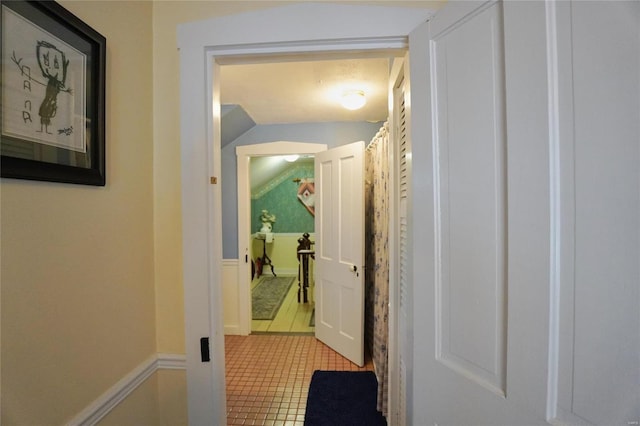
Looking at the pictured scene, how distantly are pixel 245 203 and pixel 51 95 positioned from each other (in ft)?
7.33

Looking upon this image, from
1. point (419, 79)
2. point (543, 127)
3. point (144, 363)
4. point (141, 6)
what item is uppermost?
point (141, 6)

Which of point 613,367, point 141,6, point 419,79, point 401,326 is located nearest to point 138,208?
point 141,6

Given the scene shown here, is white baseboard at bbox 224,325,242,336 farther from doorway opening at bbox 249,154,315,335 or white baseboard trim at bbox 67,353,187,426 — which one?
doorway opening at bbox 249,154,315,335

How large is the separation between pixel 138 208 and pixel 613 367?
1.19 meters

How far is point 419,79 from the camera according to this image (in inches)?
29.4

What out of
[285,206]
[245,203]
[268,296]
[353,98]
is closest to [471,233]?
[353,98]

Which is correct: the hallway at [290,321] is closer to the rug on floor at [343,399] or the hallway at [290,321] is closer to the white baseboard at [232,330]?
the white baseboard at [232,330]

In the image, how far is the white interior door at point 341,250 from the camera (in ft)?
7.22

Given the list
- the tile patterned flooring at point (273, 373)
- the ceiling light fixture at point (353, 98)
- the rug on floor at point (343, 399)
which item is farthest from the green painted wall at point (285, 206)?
the rug on floor at point (343, 399)

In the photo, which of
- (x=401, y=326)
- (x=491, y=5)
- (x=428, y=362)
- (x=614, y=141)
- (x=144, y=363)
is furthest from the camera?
(x=401, y=326)

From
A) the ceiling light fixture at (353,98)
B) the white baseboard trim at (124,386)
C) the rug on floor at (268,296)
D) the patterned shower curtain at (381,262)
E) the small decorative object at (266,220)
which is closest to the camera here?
the white baseboard trim at (124,386)

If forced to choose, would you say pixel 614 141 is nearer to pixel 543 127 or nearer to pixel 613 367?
pixel 543 127

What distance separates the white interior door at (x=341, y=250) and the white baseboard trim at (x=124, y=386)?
152cm

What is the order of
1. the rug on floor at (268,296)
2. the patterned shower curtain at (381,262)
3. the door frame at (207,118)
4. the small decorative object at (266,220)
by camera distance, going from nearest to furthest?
the door frame at (207,118), the patterned shower curtain at (381,262), the rug on floor at (268,296), the small decorative object at (266,220)
